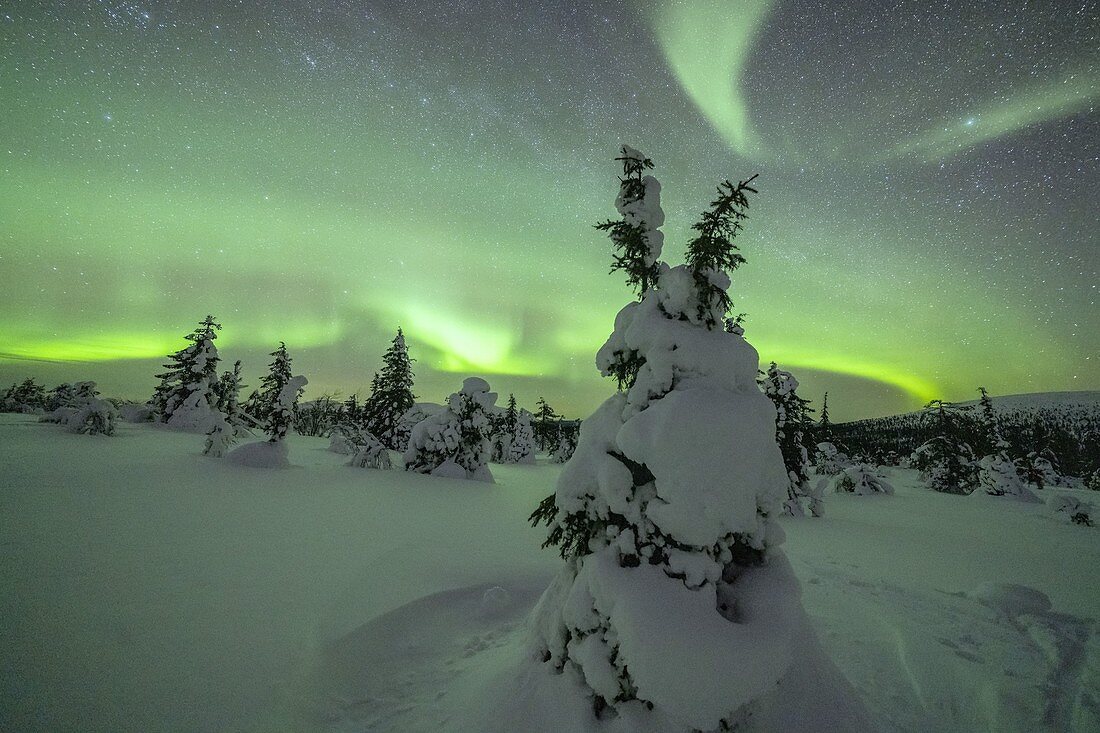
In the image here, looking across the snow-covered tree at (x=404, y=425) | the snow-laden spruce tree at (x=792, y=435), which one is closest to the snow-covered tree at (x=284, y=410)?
the snow-covered tree at (x=404, y=425)

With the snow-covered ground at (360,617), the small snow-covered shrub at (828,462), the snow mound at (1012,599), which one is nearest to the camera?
the snow-covered ground at (360,617)

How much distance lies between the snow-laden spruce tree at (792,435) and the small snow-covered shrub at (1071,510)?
8.88 m

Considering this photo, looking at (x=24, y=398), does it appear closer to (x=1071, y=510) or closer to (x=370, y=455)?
(x=370, y=455)

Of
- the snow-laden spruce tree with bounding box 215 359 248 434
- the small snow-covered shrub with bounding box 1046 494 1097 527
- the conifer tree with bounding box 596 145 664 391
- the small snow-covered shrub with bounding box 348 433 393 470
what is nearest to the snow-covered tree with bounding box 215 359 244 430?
the snow-laden spruce tree with bounding box 215 359 248 434

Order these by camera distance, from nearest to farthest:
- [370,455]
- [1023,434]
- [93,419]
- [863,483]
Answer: [93,419] → [370,455] → [863,483] → [1023,434]

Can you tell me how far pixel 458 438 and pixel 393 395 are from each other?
13730 mm

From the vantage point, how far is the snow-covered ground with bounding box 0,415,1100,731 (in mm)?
3803

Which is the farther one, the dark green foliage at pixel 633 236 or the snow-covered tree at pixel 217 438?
the snow-covered tree at pixel 217 438

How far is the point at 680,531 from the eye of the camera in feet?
11.6

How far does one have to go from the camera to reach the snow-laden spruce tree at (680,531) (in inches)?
126

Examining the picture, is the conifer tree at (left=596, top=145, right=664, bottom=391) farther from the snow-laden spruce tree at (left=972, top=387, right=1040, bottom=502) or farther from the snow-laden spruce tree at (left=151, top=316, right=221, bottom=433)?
the snow-laden spruce tree at (left=151, top=316, right=221, bottom=433)

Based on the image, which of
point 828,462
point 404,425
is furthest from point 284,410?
point 828,462

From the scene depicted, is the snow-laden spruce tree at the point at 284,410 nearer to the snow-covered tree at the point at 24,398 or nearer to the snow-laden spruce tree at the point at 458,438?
the snow-laden spruce tree at the point at 458,438

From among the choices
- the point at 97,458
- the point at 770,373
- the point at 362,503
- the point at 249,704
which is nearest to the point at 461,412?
the point at 362,503
